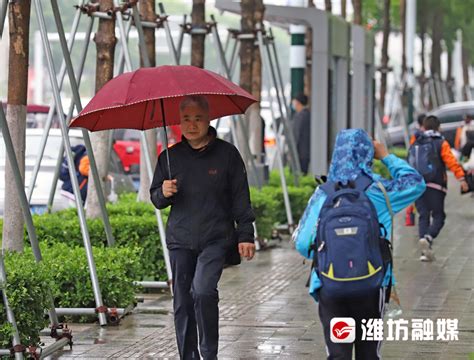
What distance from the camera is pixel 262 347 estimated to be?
9445mm

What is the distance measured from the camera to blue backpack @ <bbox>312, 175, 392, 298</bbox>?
21.4 ft

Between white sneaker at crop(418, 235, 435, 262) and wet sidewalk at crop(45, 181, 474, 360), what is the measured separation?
0.12 metres

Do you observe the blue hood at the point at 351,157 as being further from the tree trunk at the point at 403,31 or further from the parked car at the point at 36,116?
the tree trunk at the point at 403,31

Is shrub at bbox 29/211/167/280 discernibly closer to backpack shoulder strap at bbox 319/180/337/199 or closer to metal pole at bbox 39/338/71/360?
metal pole at bbox 39/338/71/360

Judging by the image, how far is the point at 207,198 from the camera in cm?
793

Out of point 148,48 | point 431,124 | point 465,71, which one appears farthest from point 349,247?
point 465,71

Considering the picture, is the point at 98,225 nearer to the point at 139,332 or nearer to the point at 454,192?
the point at 139,332

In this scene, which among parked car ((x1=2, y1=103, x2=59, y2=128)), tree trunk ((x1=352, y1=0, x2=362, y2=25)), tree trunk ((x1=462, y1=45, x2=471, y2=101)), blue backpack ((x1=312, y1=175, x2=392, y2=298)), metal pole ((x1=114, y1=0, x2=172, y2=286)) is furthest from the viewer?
tree trunk ((x1=462, y1=45, x2=471, y2=101))

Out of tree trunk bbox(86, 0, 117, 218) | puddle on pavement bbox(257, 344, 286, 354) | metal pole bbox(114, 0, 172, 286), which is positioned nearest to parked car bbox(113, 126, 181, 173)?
tree trunk bbox(86, 0, 117, 218)

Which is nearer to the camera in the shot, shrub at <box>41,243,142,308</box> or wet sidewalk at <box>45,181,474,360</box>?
wet sidewalk at <box>45,181,474,360</box>

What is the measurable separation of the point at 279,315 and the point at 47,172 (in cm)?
596

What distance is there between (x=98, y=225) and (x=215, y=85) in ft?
13.1

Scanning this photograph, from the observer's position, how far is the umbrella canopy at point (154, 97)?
816 cm

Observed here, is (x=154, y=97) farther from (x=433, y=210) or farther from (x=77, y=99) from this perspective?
(x=433, y=210)
